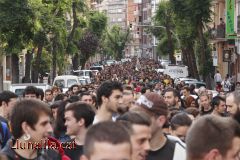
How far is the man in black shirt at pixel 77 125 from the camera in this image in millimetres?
7472

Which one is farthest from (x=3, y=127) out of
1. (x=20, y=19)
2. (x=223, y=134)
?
(x=20, y=19)

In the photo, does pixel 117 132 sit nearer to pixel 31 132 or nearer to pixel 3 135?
pixel 31 132

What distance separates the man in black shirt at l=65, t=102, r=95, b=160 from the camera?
7.47 m

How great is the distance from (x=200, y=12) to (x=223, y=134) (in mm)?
38211

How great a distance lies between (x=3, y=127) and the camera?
815 cm

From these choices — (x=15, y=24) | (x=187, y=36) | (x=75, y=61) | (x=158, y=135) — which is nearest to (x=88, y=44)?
(x=75, y=61)

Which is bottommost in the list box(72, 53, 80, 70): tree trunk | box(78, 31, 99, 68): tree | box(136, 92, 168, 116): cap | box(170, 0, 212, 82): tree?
box(72, 53, 80, 70): tree trunk

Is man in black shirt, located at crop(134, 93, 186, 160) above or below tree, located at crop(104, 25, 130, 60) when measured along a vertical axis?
below

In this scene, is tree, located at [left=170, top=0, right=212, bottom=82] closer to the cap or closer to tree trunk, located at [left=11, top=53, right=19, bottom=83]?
tree trunk, located at [left=11, top=53, right=19, bottom=83]

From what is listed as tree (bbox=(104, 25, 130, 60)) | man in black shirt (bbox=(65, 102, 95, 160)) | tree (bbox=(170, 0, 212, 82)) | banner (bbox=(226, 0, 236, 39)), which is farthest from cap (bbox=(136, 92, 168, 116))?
tree (bbox=(104, 25, 130, 60))

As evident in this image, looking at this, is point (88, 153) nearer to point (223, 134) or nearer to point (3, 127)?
point (223, 134)

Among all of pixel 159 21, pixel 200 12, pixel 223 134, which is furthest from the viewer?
pixel 159 21

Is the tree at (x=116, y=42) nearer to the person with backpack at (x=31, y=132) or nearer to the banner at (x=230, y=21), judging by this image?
the banner at (x=230, y=21)

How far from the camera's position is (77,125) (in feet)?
24.7
